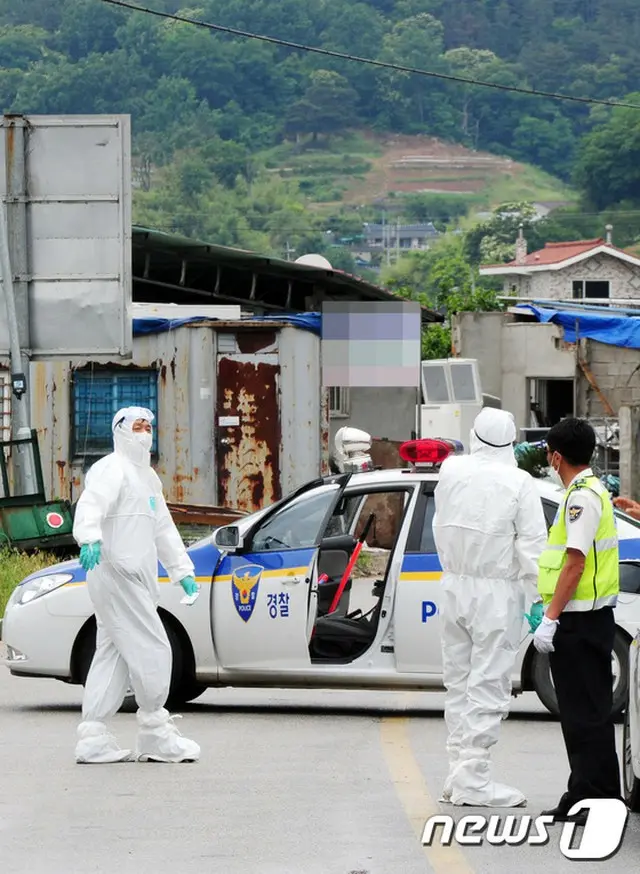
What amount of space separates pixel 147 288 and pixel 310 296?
2.77 metres

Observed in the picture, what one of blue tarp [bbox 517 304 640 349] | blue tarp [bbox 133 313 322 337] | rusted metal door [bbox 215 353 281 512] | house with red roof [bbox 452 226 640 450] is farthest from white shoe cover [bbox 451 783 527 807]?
blue tarp [bbox 517 304 640 349]

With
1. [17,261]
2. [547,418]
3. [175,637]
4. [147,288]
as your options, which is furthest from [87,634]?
[547,418]

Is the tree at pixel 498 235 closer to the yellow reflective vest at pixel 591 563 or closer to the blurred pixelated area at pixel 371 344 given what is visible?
the blurred pixelated area at pixel 371 344

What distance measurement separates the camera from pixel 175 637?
11.9 m

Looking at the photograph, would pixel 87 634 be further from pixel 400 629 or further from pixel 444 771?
pixel 444 771

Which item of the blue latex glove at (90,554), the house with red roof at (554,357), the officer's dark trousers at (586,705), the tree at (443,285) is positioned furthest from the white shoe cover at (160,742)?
the tree at (443,285)

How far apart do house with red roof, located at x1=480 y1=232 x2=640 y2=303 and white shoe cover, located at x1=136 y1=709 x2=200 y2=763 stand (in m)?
72.3

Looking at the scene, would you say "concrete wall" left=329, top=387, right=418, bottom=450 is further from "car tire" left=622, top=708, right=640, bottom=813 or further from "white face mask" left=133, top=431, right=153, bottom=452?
"car tire" left=622, top=708, right=640, bottom=813

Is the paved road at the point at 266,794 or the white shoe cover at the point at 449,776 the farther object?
the white shoe cover at the point at 449,776

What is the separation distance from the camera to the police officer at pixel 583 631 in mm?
7984

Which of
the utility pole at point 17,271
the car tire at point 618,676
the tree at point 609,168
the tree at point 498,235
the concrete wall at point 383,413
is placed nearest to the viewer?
the car tire at point 618,676

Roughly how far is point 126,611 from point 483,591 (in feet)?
7.41

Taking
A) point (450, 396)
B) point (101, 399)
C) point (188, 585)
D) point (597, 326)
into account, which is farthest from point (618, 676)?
point (597, 326)

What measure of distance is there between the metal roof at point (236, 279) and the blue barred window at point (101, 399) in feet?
8.17
